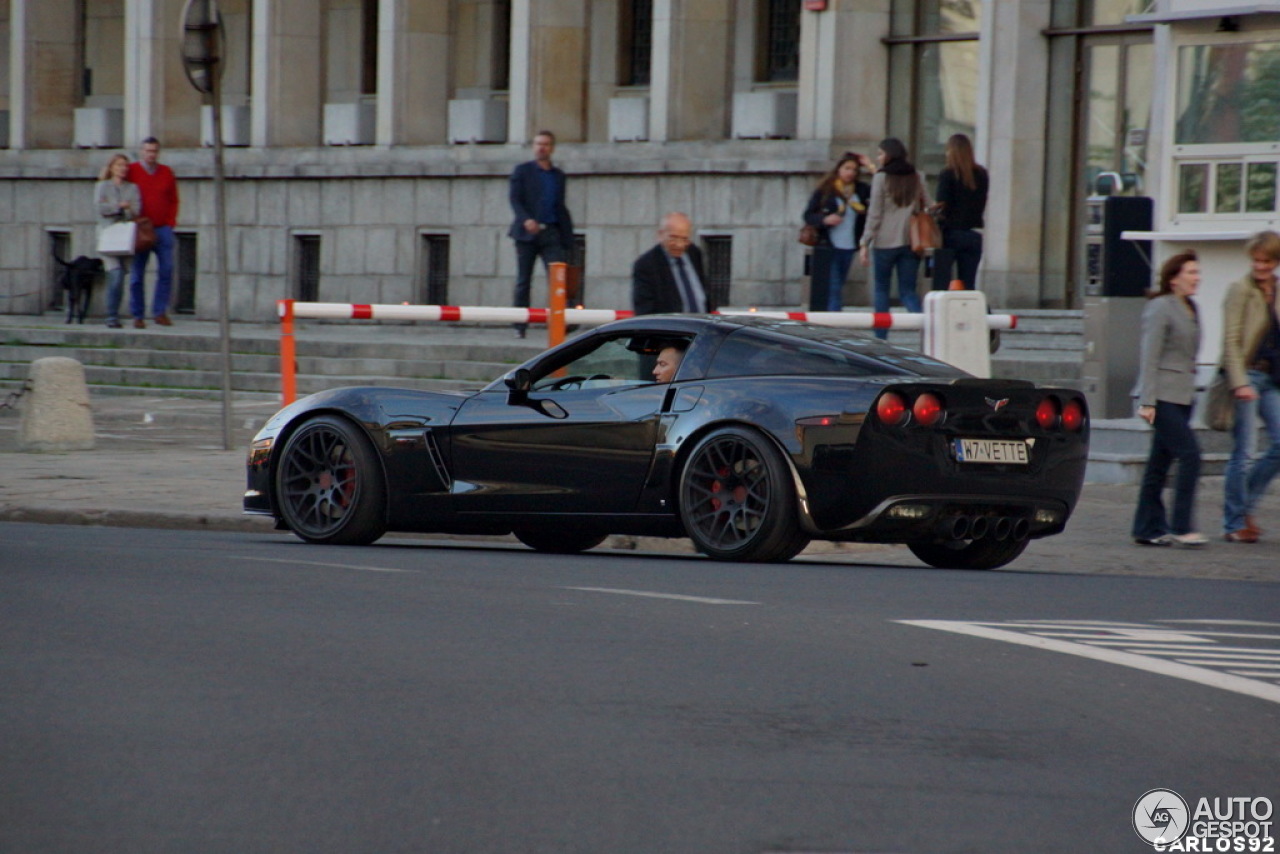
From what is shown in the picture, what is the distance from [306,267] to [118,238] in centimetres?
579

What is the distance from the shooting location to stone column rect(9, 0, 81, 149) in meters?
34.6

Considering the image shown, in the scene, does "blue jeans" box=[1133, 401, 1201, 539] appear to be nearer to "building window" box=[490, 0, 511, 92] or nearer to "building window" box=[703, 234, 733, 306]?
"building window" box=[703, 234, 733, 306]

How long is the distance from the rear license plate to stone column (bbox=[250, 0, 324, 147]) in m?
22.9

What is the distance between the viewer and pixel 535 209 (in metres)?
21.6

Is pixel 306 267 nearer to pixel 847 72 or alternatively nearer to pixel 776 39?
pixel 776 39

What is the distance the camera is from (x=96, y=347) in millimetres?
24328

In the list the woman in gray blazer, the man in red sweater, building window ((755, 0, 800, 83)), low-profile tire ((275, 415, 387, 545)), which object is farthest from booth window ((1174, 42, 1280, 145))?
the man in red sweater

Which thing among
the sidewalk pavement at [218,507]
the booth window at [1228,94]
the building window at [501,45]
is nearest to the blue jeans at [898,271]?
the booth window at [1228,94]

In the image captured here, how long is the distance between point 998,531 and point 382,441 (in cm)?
313

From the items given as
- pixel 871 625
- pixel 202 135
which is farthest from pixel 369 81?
pixel 871 625

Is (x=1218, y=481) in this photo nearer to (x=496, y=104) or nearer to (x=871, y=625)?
(x=871, y=625)

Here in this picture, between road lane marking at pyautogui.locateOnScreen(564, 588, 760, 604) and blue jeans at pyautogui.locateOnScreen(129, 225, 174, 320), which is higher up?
blue jeans at pyautogui.locateOnScreen(129, 225, 174, 320)

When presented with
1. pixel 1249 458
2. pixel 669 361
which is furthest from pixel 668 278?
pixel 1249 458

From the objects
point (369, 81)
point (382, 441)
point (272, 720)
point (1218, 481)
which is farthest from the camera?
point (369, 81)
